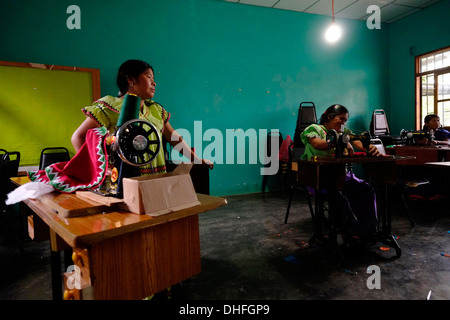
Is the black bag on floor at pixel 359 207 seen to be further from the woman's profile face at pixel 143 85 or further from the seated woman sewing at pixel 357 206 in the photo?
the woman's profile face at pixel 143 85

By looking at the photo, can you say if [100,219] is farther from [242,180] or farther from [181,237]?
[242,180]

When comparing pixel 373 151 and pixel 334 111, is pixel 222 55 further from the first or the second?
pixel 373 151

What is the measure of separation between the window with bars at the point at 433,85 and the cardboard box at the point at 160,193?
21.4 feet

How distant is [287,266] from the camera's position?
2338 millimetres

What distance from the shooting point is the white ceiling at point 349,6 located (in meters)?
5.34

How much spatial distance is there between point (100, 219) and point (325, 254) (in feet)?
7.23

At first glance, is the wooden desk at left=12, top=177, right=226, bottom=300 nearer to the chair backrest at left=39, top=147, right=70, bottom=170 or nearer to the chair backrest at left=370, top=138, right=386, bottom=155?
the chair backrest at left=39, top=147, right=70, bottom=170

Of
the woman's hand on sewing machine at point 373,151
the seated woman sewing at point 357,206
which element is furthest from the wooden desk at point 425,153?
the seated woman sewing at point 357,206

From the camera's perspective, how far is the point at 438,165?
9.14 ft

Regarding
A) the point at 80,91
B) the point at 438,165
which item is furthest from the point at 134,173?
the point at 80,91

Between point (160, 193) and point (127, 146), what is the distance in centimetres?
26

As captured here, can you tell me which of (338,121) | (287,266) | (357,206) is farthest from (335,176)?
(287,266)

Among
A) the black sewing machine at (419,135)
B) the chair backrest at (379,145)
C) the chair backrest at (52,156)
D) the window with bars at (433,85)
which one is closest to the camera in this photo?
the chair backrest at (52,156)

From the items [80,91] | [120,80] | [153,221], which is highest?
[80,91]
